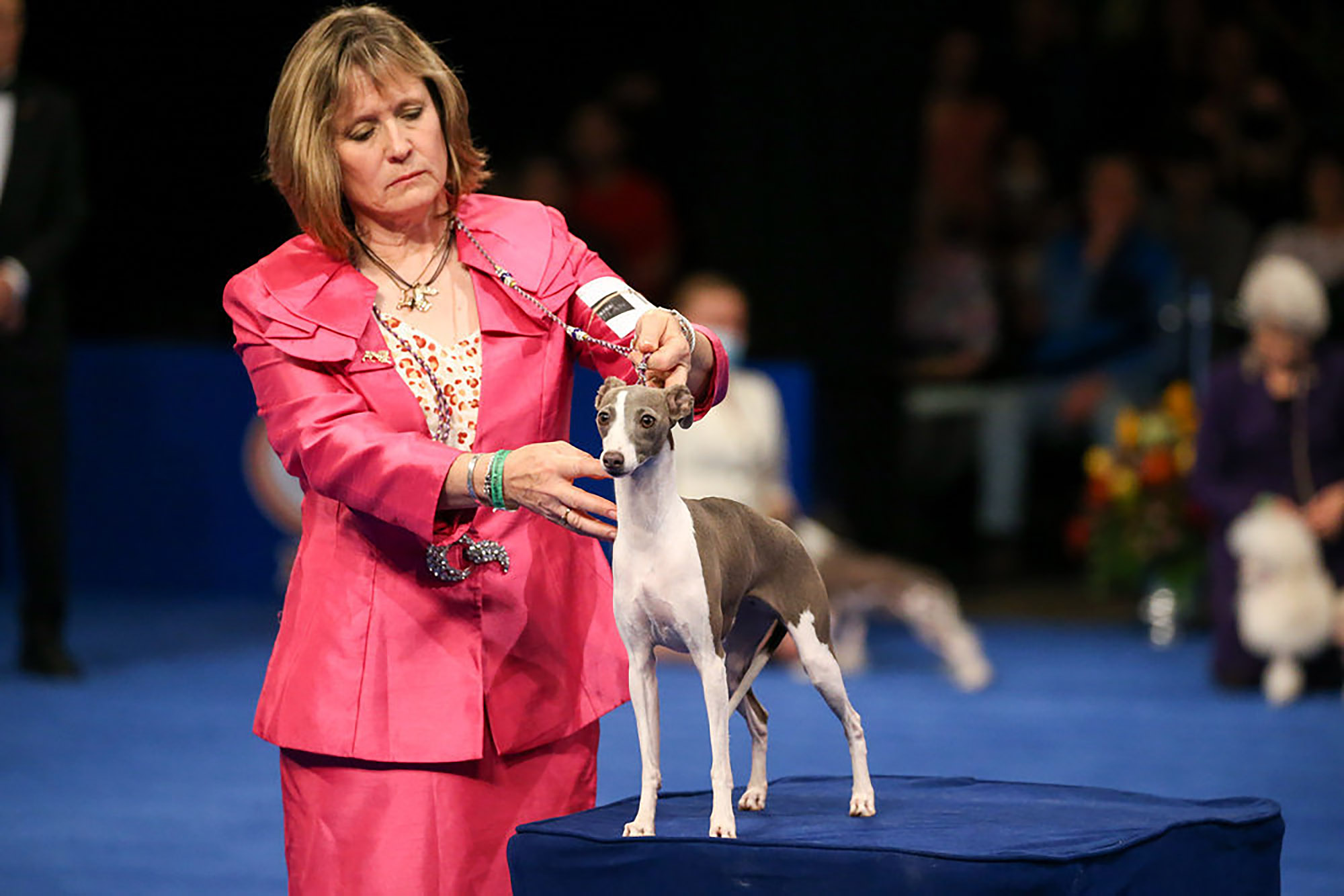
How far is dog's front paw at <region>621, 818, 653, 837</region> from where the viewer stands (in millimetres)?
2158

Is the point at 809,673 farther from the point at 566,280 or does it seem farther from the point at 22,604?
the point at 22,604

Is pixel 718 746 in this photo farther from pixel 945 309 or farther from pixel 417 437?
pixel 945 309

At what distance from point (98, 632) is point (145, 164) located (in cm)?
300

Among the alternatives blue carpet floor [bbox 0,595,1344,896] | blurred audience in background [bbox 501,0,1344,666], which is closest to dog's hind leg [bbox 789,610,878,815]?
blue carpet floor [bbox 0,595,1344,896]

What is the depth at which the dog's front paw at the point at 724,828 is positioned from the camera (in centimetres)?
213

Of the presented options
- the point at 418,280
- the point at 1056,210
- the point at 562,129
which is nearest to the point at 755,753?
the point at 418,280

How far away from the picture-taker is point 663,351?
2223 millimetres

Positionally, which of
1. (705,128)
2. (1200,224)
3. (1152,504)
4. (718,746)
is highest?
(705,128)

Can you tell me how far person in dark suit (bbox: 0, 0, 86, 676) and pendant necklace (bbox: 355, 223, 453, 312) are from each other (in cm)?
399

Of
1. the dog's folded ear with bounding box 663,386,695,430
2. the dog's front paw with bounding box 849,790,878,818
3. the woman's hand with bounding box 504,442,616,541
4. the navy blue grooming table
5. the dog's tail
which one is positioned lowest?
the navy blue grooming table

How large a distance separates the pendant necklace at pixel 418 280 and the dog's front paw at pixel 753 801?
2.48 ft

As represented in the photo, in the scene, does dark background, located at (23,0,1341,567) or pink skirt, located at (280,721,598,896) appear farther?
dark background, located at (23,0,1341,567)

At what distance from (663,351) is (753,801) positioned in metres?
0.60

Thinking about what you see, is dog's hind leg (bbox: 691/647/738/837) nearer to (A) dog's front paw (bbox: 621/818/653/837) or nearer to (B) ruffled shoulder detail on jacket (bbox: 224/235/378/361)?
(A) dog's front paw (bbox: 621/818/653/837)
